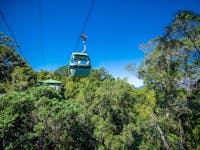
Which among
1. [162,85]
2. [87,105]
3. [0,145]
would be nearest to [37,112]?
[0,145]

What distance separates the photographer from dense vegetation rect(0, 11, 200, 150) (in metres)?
9.00

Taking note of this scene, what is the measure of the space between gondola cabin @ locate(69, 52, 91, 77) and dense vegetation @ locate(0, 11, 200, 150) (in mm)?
1708

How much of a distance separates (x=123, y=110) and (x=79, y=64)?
701 cm

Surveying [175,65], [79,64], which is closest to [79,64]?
[79,64]

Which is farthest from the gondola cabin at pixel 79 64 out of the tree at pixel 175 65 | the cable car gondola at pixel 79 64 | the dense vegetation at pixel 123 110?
the tree at pixel 175 65

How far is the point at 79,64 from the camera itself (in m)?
10.1

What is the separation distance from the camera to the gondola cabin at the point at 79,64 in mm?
9933

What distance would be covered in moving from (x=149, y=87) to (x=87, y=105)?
5.87 metres

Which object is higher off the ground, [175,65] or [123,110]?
[175,65]

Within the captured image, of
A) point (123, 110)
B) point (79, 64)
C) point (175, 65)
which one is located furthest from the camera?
point (123, 110)

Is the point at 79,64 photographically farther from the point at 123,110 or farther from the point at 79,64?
the point at 123,110

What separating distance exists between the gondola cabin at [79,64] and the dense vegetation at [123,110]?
5.60 feet

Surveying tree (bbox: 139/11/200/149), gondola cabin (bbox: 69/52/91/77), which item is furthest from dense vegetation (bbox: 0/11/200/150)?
gondola cabin (bbox: 69/52/91/77)

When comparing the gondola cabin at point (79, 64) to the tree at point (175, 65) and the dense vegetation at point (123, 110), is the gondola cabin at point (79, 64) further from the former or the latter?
the tree at point (175, 65)
